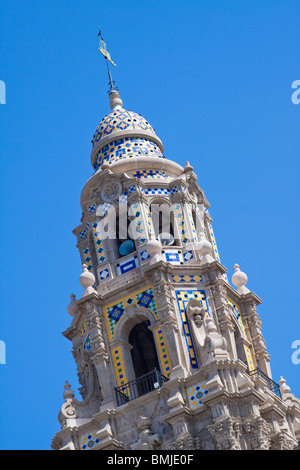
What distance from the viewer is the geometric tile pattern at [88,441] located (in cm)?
4359

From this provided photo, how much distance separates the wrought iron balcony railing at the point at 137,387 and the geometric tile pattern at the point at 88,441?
147 centimetres

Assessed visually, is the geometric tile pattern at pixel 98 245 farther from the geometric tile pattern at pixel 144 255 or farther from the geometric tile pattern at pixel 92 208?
the geometric tile pattern at pixel 144 255

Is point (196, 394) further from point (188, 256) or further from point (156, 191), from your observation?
point (156, 191)

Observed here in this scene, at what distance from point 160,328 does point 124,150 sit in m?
8.85

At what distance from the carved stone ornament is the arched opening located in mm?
5338

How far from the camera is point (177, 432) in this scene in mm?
42156

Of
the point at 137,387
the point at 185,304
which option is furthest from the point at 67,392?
the point at 185,304

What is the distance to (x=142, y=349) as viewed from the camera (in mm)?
46531

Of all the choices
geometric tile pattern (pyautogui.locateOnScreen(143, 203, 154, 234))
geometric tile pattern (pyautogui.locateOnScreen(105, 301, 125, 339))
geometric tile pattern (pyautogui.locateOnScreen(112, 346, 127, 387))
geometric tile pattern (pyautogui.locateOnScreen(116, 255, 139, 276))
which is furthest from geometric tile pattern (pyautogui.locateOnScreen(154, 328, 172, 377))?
geometric tile pattern (pyautogui.locateOnScreen(143, 203, 154, 234))

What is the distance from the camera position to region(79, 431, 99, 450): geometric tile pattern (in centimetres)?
4359

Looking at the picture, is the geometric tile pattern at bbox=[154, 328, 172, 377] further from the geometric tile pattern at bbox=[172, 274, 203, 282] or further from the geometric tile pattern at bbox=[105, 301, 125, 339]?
the geometric tile pattern at bbox=[172, 274, 203, 282]

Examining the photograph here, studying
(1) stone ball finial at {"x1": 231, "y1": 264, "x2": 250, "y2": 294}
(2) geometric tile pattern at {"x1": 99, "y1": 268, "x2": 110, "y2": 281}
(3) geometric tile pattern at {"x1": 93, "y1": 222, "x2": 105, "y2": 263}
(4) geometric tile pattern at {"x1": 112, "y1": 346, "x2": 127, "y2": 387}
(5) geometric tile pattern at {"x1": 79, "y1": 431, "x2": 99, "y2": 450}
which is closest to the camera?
(5) geometric tile pattern at {"x1": 79, "y1": 431, "x2": 99, "y2": 450}

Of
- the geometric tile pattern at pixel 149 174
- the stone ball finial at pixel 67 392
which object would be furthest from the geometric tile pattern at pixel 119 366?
the geometric tile pattern at pixel 149 174

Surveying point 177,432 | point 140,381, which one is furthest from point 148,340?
point 177,432
